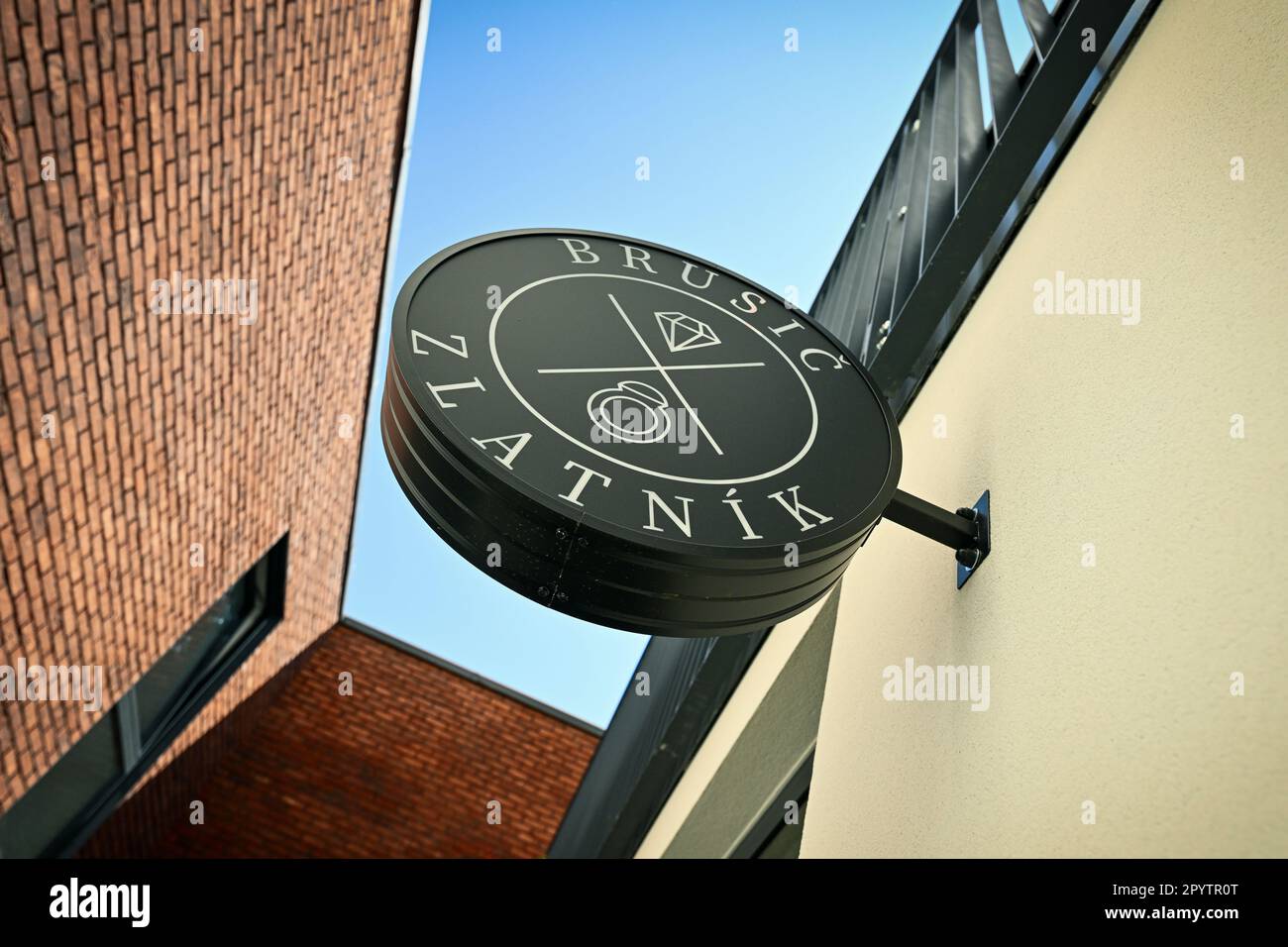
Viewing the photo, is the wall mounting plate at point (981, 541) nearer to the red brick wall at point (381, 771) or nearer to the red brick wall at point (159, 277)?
the red brick wall at point (159, 277)

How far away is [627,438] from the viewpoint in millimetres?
1819

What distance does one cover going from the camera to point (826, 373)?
2170mm

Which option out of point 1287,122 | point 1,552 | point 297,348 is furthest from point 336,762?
point 1287,122

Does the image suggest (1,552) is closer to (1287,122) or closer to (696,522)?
(696,522)

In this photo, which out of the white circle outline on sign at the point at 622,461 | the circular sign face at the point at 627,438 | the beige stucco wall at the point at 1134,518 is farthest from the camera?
the white circle outline on sign at the point at 622,461

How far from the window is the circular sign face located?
14.5 feet

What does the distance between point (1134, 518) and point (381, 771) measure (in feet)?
29.4
